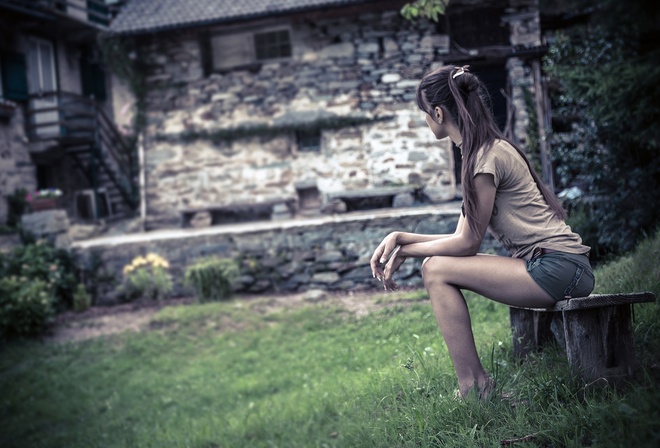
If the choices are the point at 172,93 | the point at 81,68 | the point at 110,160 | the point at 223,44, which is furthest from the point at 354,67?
the point at 81,68

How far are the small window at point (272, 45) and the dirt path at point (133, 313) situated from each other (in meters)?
5.57

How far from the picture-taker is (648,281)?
359 centimetres

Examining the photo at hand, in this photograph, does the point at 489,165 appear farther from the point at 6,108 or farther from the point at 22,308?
the point at 6,108

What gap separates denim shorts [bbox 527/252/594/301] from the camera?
2678 millimetres

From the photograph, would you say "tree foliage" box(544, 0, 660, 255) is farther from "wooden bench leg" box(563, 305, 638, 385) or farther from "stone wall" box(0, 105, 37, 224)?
"stone wall" box(0, 105, 37, 224)

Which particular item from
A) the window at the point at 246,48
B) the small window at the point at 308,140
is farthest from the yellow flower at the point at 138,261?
the window at the point at 246,48

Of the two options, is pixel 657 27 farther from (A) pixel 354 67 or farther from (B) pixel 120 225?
(B) pixel 120 225

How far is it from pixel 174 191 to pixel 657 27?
30.0ft

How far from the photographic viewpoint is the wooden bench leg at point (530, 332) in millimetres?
3391

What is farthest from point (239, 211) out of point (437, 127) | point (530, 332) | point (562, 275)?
point (562, 275)

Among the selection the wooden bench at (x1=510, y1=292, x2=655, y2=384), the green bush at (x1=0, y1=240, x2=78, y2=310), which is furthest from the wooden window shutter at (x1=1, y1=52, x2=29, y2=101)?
the wooden bench at (x1=510, y1=292, x2=655, y2=384)

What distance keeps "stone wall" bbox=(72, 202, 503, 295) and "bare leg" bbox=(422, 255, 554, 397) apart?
566cm

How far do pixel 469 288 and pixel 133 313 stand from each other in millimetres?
7175

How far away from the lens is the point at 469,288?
280 cm
